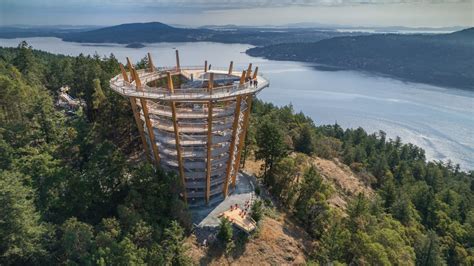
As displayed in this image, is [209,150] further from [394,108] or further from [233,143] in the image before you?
[394,108]

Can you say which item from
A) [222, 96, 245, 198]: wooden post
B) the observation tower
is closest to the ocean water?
the observation tower

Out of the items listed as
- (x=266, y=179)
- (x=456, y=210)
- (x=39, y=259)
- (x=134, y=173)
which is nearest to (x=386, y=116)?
(x=456, y=210)

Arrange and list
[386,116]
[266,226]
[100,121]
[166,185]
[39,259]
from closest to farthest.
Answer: [39,259] < [166,185] < [266,226] < [100,121] < [386,116]

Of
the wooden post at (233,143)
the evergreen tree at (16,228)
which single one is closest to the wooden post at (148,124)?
the wooden post at (233,143)

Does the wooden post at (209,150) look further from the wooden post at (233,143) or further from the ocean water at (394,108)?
the ocean water at (394,108)

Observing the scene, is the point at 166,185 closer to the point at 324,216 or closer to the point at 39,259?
the point at 39,259

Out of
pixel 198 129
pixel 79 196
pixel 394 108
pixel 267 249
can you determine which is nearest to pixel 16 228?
pixel 79 196

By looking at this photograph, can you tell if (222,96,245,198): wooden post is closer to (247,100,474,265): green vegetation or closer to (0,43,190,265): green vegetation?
(247,100,474,265): green vegetation
